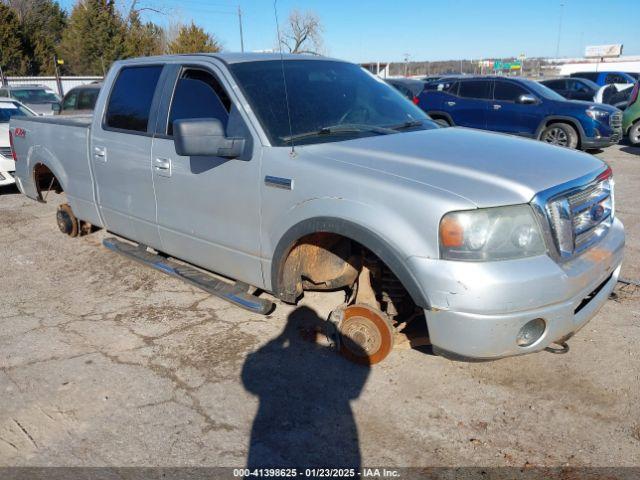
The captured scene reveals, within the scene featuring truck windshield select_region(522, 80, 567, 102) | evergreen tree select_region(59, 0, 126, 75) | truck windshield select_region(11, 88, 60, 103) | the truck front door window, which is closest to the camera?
the truck front door window

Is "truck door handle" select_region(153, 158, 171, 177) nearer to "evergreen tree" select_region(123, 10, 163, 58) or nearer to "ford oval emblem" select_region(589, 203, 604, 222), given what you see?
"ford oval emblem" select_region(589, 203, 604, 222)

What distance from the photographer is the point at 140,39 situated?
39594 millimetres

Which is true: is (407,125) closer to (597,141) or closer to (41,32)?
(597,141)

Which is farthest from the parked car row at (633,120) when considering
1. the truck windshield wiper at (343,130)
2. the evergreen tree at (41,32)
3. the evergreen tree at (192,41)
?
the evergreen tree at (41,32)

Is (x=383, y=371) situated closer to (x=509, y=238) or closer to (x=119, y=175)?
(x=509, y=238)

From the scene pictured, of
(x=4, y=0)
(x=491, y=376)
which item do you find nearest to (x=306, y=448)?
(x=491, y=376)

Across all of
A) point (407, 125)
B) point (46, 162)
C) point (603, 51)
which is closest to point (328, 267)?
point (407, 125)

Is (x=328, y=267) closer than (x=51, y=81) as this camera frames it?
Yes

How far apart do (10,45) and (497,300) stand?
144ft

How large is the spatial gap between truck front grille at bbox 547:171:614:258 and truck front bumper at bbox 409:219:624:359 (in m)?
0.11

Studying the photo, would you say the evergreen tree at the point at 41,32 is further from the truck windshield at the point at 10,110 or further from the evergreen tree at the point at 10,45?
the truck windshield at the point at 10,110

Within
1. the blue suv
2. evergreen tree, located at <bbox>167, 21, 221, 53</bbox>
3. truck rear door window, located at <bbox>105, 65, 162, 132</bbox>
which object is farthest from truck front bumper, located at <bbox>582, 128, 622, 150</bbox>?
evergreen tree, located at <bbox>167, 21, 221, 53</bbox>

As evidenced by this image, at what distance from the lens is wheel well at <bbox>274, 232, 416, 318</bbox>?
11.2 feet

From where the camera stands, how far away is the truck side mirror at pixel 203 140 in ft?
10.6
